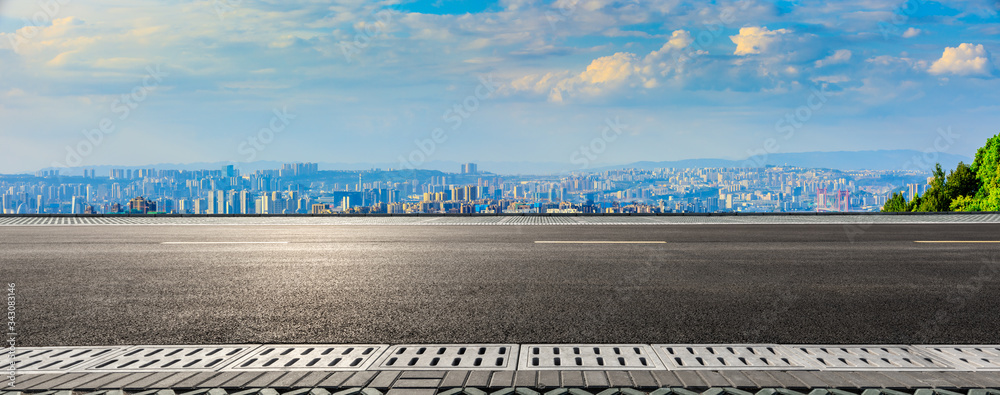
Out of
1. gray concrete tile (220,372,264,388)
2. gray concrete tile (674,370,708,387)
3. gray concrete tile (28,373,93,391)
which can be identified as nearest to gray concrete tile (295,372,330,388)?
gray concrete tile (220,372,264,388)

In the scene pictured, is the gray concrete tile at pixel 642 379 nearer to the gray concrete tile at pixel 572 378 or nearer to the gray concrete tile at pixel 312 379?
the gray concrete tile at pixel 572 378

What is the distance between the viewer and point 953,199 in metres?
39.3

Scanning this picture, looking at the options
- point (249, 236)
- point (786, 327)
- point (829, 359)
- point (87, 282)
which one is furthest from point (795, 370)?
point (249, 236)

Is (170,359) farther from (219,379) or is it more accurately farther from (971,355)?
(971,355)

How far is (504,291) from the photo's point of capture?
5941 mm

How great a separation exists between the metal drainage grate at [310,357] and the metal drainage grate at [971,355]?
148 inches

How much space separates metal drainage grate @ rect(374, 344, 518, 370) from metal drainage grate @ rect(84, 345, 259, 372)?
41.9 inches

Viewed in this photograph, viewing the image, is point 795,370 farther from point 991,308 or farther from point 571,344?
point 991,308

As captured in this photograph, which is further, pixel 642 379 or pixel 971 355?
pixel 971 355

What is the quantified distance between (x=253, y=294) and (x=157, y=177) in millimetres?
47464

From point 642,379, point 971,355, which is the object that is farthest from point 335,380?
point 971,355

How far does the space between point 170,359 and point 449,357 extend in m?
→ 1.84

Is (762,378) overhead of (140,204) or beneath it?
beneath

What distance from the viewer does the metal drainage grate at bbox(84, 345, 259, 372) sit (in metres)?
3.52
